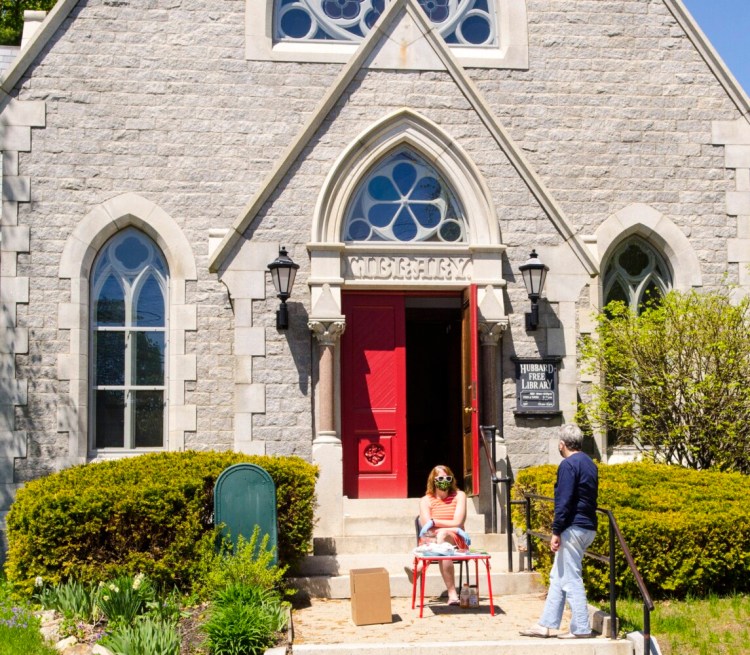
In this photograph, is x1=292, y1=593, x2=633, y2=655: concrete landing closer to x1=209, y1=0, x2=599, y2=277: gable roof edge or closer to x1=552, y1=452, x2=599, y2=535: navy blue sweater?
x1=552, y1=452, x2=599, y2=535: navy blue sweater

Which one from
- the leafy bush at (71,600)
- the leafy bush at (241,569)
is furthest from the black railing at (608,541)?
the leafy bush at (71,600)

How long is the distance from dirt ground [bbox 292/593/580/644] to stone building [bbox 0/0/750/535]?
1917 millimetres

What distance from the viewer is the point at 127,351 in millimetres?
13922

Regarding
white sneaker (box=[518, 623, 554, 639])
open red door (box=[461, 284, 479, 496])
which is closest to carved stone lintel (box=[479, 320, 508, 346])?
open red door (box=[461, 284, 479, 496])

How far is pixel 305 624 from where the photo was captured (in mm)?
9539

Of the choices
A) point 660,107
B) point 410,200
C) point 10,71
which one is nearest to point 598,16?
point 660,107

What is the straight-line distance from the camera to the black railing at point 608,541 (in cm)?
792

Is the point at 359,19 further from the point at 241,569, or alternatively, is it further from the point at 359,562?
the point at 241,569

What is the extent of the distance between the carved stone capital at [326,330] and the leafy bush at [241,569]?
3.23 meters

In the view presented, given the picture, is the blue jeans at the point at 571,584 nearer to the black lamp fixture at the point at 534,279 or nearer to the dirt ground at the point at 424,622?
the dirt ground at the point at 424,622

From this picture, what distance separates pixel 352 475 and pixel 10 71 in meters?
6.46

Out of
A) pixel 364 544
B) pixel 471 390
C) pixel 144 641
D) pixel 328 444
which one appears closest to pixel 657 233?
pixel 471 390

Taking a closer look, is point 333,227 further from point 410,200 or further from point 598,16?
point 598,16

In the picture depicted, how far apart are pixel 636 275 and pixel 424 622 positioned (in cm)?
706
